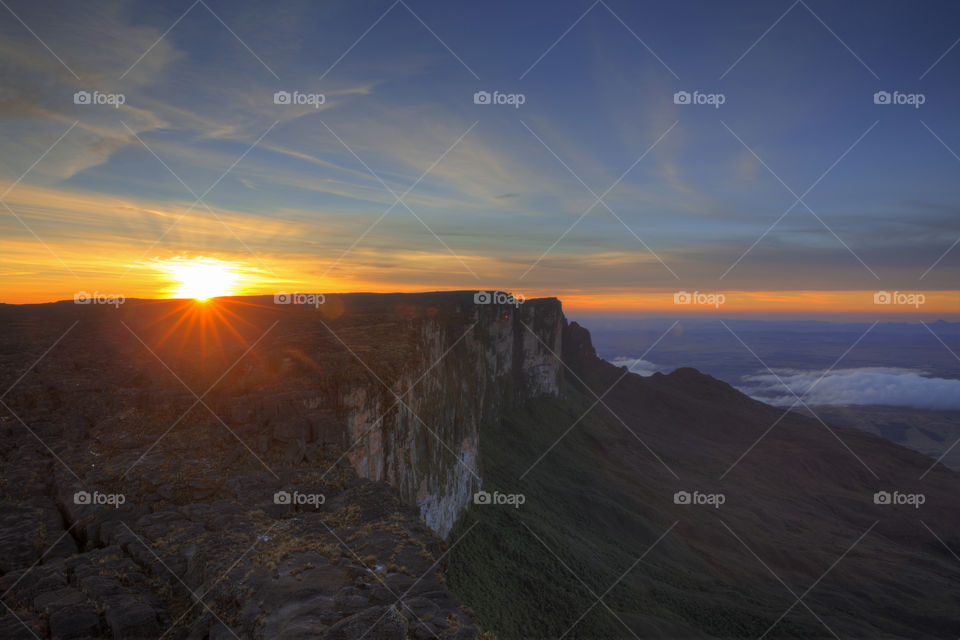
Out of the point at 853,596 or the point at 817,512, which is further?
the point at 817,512

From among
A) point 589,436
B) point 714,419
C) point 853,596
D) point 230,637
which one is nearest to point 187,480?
point 230,637

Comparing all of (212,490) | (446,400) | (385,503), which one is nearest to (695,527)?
(446,400)

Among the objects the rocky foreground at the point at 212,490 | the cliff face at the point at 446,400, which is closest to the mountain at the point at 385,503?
the rocky foreground at the point at 212,490

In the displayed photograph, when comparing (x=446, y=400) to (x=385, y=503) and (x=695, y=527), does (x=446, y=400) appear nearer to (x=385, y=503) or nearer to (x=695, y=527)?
(x=385, y=503)

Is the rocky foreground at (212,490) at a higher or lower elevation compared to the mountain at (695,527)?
higher

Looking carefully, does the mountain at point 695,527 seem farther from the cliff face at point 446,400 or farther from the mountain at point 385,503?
the cliff face at point 446,400

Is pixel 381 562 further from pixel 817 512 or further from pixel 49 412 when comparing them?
pixel 817 512
